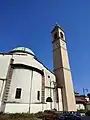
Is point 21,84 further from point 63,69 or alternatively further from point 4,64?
point 63,69

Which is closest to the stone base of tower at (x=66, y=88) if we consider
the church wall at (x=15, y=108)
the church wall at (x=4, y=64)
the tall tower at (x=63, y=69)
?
the tall tower at (x=63, y=69)

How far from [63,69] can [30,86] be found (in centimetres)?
1120

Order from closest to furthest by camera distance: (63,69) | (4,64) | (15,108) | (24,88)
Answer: (15,108)
(24,88)
(4,64)
(63,69)

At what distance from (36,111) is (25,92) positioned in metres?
3.89

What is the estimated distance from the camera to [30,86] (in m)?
21.2

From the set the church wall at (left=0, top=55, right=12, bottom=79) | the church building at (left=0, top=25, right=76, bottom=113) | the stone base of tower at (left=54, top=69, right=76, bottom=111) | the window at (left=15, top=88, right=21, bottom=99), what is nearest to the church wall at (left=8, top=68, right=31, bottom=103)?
the church building at (left=0, top=25, right=76, bottom=113)

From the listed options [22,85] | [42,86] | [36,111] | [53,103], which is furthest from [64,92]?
[22,85]

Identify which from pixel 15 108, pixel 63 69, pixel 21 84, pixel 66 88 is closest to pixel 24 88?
pixel 21 84

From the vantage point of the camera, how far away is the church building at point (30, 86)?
19.0 metres

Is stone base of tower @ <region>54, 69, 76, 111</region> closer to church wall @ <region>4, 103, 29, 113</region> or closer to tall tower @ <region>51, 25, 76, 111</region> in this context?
tall tower @ <region>51, 25, 76, 111</region>

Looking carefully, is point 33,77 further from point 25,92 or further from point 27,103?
point 27,103

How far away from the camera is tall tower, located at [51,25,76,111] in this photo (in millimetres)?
26266

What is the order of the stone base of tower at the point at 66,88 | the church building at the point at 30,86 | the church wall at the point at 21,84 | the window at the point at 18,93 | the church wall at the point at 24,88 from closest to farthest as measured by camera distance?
the church wall at the point at 24,88
the church building at the point at 30,86
the church wall at the point at 21,84
the window at the point at 18,93
the stone base of tower at the point at 66,88

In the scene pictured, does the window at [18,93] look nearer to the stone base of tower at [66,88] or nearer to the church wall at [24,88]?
the church wall at [24,88]
